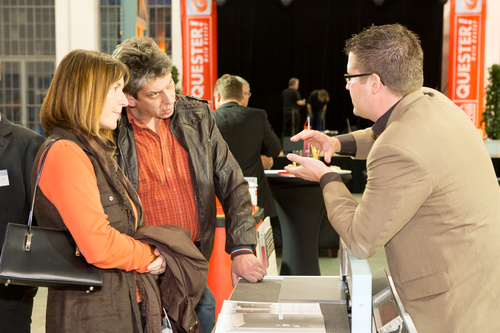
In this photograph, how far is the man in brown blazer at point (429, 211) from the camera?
1441mm

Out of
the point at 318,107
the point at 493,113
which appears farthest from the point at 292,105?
the point at 493,113

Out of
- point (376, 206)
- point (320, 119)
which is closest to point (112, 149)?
point (376, 206)

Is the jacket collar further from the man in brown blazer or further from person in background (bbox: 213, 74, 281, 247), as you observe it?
person in background (bbox: 213, 74, 281, 247)

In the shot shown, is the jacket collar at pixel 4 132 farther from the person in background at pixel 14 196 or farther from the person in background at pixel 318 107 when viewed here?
the person in background at pixel 318 107

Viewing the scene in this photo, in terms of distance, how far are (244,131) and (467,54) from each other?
6.96 metres

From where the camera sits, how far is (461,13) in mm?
10164

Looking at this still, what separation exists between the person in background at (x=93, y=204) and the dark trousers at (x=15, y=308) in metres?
0.79

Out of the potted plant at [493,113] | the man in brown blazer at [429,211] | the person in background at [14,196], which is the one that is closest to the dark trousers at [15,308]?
the person in background at [14,196]

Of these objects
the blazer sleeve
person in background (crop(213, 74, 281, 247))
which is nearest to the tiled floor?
person in background (crop(213, 74, 281, 247))

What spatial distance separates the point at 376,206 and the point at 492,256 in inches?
13.4

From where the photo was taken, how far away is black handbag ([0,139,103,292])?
4.81 ft

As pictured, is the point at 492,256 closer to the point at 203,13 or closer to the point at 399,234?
the point at 399,234

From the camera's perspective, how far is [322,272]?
202 inches

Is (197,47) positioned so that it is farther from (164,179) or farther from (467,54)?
(164,179)
